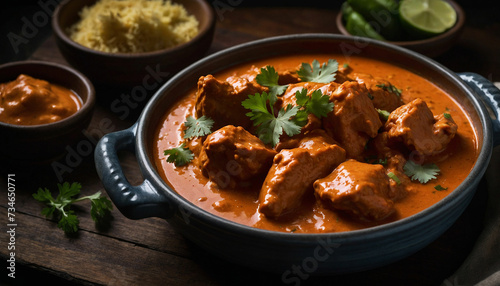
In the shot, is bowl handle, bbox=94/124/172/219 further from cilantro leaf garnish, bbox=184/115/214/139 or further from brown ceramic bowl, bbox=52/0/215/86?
brown ceramic bowl, bbox=52/0/215/86

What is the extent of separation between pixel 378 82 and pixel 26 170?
2.12 meters

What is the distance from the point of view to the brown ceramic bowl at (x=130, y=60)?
3.67m

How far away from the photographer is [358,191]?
2.27m

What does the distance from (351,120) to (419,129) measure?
335 millimetres

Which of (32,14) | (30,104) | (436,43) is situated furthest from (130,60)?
(32,14)

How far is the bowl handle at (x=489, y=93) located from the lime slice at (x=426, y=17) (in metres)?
1.00

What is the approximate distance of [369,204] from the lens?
228 cm

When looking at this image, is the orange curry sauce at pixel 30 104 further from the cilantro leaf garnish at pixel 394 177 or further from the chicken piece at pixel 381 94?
the cilantro leaf garnish at pixel 394 177

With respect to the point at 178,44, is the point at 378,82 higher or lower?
higher

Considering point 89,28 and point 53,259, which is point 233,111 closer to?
point 53,259

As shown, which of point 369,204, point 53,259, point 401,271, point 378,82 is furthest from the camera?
point 378,82

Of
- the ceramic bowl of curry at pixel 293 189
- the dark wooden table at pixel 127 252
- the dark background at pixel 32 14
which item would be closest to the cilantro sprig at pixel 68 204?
the dark wooden table at pixel 127 252

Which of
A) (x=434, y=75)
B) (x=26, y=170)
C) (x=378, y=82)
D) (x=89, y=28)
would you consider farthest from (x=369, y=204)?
(x=89, y=28)

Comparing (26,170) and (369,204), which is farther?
(26,170)
